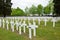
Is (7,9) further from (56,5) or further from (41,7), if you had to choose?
(41,7)

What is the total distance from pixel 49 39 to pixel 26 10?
155210mm

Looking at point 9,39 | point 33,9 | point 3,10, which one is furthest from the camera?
point 33,9

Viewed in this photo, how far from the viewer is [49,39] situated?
40.9 ft

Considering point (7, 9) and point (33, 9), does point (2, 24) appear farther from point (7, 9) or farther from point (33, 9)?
point (33, 9)

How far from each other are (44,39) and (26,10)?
509 feet

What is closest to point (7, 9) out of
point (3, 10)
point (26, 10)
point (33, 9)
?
point (3, 10)

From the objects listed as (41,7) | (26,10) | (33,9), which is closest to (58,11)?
(41,7)

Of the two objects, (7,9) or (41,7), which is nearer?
(7,9)

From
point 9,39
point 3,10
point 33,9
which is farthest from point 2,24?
point 33,9

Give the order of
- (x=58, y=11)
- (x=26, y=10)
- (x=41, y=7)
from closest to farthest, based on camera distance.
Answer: (x=58, y=11) < (x=41, y=7) < (x=26, y=10)

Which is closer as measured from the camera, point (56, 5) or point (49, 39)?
point (49, 39)

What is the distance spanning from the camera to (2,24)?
2597cm

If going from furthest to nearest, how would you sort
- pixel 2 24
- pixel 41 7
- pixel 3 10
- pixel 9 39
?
1. pixel 41 7
2. pixel 3 10
3. pixel 2 24
4. pixel 9 39

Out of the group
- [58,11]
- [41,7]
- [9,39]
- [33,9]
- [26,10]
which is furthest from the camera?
[26,10]
